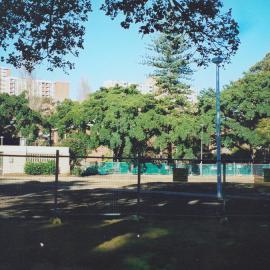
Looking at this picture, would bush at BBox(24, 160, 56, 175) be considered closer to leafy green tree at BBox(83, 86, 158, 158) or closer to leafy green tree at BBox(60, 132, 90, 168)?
leafy green tree at BBox(60, 132, 90, 168)

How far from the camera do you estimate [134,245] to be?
1041 centimetres

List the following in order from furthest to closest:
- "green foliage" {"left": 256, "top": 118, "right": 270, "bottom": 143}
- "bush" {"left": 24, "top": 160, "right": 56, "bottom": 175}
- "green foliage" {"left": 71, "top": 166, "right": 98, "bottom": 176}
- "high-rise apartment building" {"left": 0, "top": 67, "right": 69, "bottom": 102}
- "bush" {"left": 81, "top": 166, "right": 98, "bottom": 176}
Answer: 1. "high-rise apartment building" {"left": 0, "top": 67, "right": 69, "bottom": 102}
2. "green foliage" {"left": 256, "top": 118, "right": 270, "bottom": 143}
3. "bush" {"left": 81, "top": 166, "right": 98, "bottom": 176}
4. "green foliage" {"left": 71, "top": 166, "right": 98, "bottom": 176}
5. "bush" {"left": 24, "top": 160, "right": 56, "bottom": 175}

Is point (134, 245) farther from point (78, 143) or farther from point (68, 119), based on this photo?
point (68, 119)

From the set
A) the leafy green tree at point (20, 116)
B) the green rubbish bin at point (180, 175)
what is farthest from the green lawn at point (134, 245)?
the leafy green tree at point (20, 116)

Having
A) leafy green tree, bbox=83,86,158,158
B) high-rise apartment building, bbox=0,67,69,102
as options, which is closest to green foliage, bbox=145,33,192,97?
leafy green tree, bbox=83,86,158,158

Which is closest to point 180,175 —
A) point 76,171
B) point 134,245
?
point 76,171

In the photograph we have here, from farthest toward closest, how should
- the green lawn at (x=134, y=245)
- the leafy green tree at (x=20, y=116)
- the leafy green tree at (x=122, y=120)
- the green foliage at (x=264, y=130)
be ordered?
the leafy green tree at (x=20, y=116) → the green foliage at (x=264, y=130) → the leafy green tree at (x=122, y=120) → the green lawn at (x=134, y=245)

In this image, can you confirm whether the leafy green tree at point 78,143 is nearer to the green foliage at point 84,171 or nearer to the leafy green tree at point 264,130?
the green foliage at point 84,171

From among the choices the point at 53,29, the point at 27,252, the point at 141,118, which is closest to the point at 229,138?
the point at 141,118

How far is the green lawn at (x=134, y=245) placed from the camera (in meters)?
8.80

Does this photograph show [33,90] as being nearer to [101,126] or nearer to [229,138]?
[101,126]

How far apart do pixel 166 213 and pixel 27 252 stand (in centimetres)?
785

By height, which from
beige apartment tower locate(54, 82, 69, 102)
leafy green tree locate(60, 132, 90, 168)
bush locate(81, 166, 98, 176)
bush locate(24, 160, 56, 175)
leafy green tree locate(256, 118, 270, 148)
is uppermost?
beige apartment tower locate(54, 82, 69, 102)

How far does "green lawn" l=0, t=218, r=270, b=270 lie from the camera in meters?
8.80
